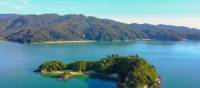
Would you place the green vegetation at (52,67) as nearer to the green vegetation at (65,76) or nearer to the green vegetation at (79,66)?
the green vegetation at (79,66)

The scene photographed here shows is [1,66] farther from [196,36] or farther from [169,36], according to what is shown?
[196,36]

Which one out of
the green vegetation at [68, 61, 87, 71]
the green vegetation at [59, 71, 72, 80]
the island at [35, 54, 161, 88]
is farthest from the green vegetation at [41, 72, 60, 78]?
the green vegetation at [68, 61, 87, 71]

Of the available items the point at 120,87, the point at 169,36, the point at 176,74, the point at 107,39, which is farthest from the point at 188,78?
the point at 169,36

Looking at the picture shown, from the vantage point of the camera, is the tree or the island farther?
the tree

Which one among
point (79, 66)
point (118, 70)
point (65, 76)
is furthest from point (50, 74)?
point (118, 70)

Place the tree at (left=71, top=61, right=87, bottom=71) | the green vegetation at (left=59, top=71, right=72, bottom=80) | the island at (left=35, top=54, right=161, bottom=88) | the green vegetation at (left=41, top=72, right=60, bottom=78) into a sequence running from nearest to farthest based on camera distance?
1. the island at (left=35, top=54, right=161, bottom=88)
2. the green vegetation at (left=59, top=71, right=72, bottom=80)
3. the green vegetation at (left=41, top=72, right=60, bottom=78)
4. the tree at (left=71, top=61, right=87, bottom=71)

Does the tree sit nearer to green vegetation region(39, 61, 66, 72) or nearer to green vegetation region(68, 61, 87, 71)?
green vegetation region(68, 61, 87, 71)

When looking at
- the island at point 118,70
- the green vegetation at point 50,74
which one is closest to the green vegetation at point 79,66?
the island at point 118,70

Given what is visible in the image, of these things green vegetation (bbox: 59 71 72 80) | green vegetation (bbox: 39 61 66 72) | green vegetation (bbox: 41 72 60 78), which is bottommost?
green vegetation (bbox: 41 72 60 78)
